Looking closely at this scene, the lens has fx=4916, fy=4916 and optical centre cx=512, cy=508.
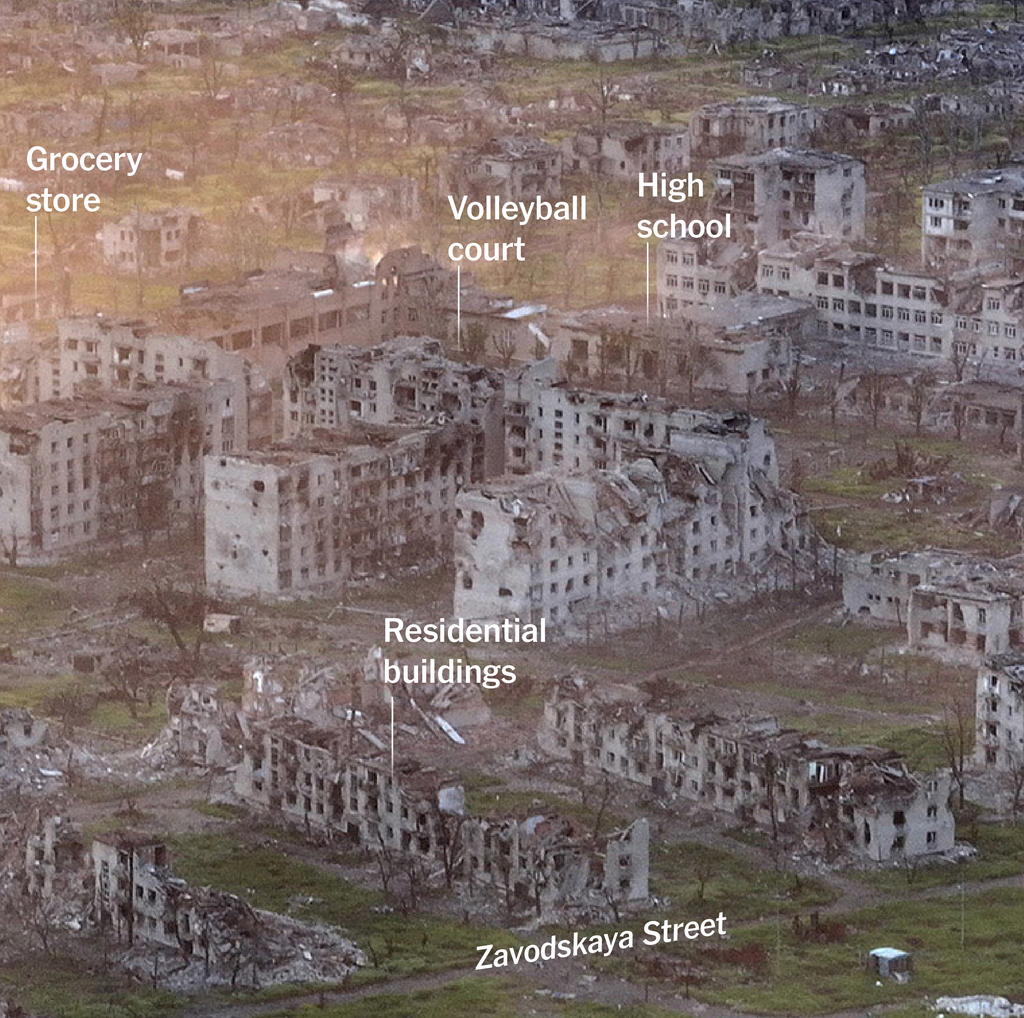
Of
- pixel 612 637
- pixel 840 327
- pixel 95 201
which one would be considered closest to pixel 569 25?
pixel 95 201

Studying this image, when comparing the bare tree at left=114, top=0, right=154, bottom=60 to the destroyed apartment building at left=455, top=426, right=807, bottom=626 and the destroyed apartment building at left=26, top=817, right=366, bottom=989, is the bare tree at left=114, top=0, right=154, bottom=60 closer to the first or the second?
the destroyed apartment building at left=455, top=426, right=807, bottom=626

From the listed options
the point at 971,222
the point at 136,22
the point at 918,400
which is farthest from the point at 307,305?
the point at 136,22

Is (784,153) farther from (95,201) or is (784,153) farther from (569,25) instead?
(569,25)

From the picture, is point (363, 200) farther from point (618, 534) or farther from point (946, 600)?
point (946, 600)

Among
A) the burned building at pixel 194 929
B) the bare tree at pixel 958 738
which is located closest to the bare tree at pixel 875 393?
the bare tree at pixel 958 738

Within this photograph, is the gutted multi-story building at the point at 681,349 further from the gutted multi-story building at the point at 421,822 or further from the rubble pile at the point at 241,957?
the rubble pile at the point at 241,957

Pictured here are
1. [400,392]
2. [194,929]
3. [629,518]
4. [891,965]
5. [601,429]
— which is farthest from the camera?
[400,392]

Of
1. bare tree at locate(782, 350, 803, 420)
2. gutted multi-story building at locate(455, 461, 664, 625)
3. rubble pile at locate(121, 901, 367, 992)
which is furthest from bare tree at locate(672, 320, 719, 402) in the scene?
rubble pile at locate(121, 901, 367, 992)
